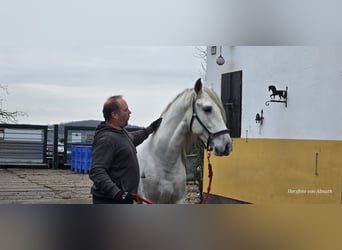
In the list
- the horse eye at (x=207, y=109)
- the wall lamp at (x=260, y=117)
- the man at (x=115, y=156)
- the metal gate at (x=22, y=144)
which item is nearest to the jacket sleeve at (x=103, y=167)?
the man at (x=115, y=156)

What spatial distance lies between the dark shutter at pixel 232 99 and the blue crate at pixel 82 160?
0.69m

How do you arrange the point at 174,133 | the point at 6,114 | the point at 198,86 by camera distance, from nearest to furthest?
1. the point at 6,114
2. the point at 198,86
3. the point at 174,133

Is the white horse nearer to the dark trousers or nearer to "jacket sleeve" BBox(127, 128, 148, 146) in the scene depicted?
"jacket sleeve" BBox(127, 128, 148, 146)

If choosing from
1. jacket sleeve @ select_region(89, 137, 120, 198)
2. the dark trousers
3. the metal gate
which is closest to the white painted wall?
jacket sleeve @ select_region(89, 137, 120, 198)

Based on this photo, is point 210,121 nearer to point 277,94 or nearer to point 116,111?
point 277,94

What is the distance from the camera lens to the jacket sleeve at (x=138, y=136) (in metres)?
2.52

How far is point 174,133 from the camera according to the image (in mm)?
2639

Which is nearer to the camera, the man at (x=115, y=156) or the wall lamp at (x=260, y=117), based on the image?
the man at (x=115, y=156)

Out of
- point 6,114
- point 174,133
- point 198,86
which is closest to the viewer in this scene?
point 6,114

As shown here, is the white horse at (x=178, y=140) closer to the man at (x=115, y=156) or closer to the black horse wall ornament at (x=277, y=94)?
the man at (x=115, y=156)

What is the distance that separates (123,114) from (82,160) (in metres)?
0.29

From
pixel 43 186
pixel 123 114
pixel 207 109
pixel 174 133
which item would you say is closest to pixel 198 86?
pixel 207 109
